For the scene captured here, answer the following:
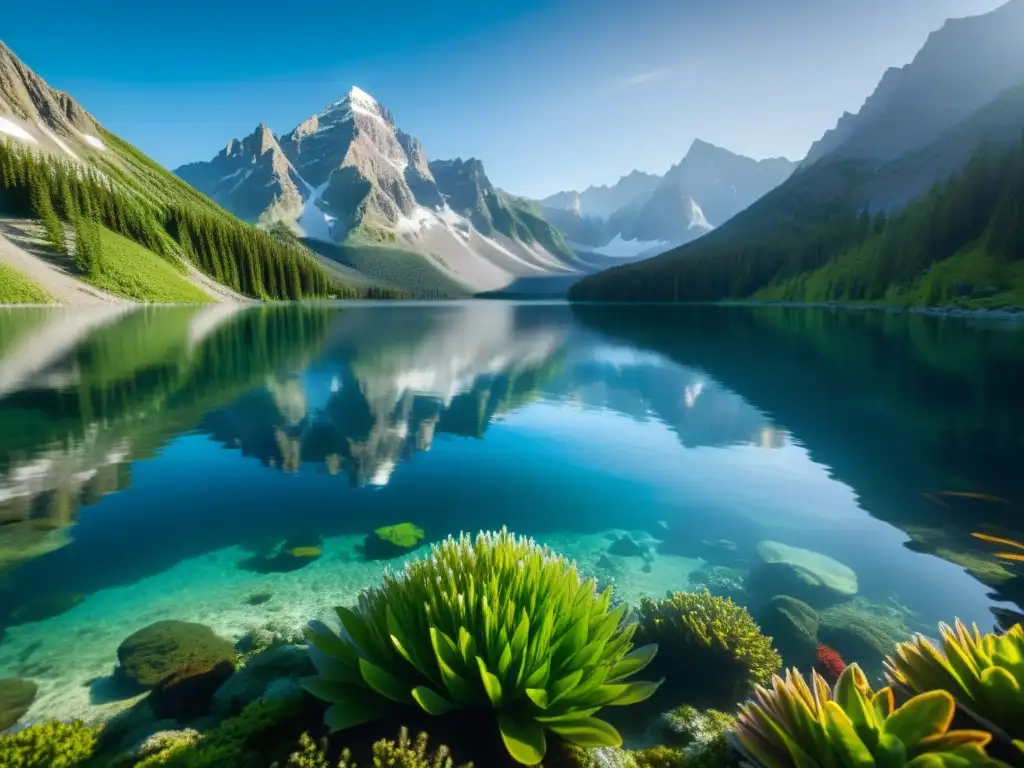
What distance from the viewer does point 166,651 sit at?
767 centimetres

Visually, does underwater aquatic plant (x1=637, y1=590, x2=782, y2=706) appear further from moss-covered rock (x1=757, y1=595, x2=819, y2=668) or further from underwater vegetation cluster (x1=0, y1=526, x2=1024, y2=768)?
underwater vegetation cluster (x1=0, y1=526, x2=1024, y2=768)

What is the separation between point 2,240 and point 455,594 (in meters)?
147

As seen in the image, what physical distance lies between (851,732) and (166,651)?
887 centimetres

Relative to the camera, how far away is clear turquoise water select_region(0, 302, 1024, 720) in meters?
9.74

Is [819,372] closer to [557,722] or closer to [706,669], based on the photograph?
[706,669]

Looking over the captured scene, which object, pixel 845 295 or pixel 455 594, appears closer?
pixel 455 594

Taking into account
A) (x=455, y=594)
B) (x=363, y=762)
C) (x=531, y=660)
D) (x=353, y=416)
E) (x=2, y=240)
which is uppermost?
(x=2, y=240)

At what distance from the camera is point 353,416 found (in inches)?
924

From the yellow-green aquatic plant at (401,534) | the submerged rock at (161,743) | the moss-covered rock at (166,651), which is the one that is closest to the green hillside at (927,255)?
the yellow-green aquatic plant at (401,534)

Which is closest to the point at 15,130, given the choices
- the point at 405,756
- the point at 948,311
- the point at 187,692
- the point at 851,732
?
the point at 187,692

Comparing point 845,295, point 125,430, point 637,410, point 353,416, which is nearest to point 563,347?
point 637,410

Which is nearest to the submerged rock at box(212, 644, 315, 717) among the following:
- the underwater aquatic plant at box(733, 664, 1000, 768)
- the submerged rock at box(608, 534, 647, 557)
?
the underwater aquatic plant at box(733, 664, 1000, 768)

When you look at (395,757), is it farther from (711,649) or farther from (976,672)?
(711,649)

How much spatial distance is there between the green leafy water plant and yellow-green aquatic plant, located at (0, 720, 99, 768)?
103 inches
